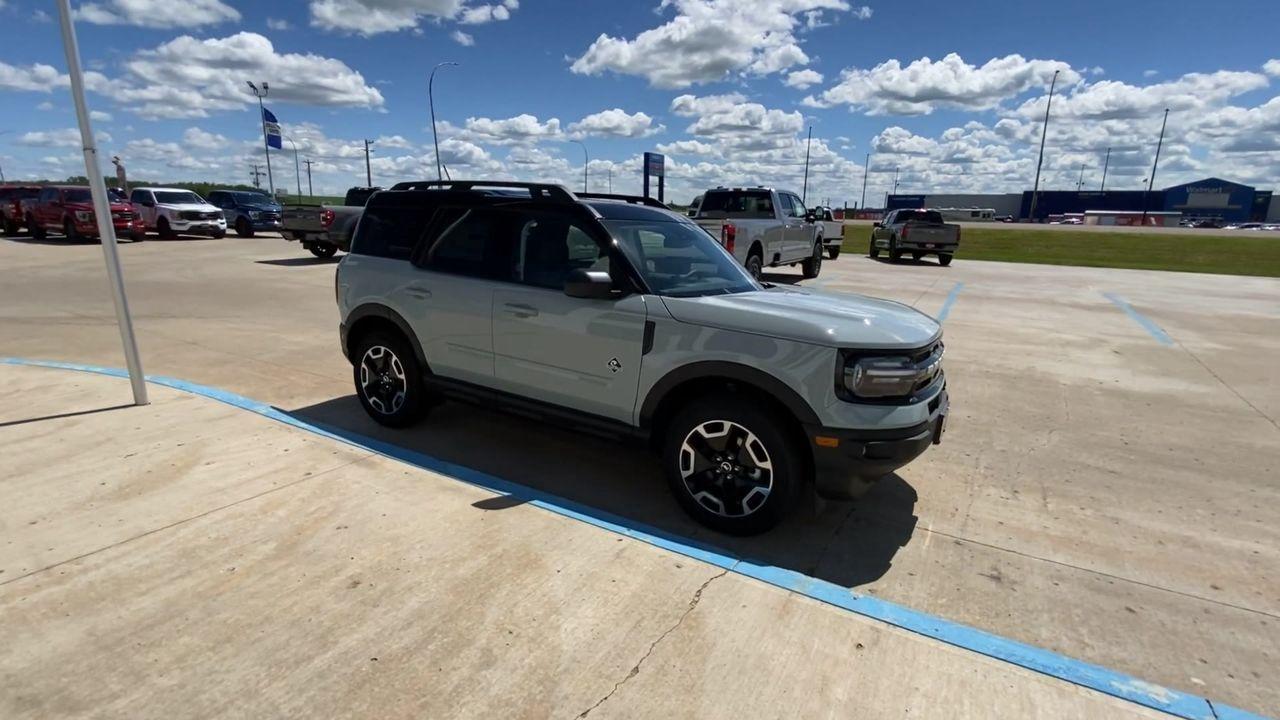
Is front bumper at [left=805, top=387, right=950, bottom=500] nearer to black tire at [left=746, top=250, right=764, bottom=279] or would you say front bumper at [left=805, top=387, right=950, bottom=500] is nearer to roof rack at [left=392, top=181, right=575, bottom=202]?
roof rack at [left=392, top=181, right=575, bottom=202]

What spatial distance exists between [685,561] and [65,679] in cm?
232

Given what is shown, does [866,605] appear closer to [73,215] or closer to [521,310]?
[521,310]

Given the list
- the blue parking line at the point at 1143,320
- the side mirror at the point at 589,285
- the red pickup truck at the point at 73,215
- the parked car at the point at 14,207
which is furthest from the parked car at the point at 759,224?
the parked car at the point at 14,207

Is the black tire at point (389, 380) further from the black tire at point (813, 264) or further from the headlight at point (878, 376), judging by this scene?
the black tire at point (813, 264)

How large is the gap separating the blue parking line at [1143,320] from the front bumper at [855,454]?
800 cm

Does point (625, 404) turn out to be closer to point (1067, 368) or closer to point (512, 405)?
point (512, 405)

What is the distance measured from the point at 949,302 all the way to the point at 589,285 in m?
10.7

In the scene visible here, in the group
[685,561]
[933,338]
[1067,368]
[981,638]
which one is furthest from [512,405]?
[1067,368]

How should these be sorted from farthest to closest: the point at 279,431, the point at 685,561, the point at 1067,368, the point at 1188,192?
1. the point at 1188,192
2. the point at 1067,368
3. the point at 279,431
4. the point at 685,561

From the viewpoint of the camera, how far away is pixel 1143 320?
430 inches

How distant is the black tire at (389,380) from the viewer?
4.85 m

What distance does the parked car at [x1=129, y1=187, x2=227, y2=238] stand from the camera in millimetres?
22719

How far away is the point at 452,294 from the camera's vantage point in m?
4.52

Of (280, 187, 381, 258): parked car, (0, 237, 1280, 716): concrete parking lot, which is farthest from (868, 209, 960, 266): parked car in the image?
(280, 187, 381, 258): parked car
